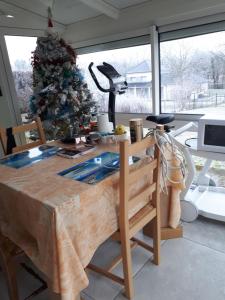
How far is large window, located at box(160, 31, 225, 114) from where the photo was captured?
2074 mm

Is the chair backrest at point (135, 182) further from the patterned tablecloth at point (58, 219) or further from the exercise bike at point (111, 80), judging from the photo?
the exercise bike at point (111, 80)

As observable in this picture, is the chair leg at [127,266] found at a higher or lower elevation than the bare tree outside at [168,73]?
lower

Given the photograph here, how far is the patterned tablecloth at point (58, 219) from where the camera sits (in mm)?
907

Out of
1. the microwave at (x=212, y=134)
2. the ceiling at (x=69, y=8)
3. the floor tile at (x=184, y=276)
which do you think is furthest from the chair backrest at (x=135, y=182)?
the ceiling at (x=69, y=8)

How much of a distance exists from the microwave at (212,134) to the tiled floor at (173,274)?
710mm

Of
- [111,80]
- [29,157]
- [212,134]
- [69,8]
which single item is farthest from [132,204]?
[69,8]

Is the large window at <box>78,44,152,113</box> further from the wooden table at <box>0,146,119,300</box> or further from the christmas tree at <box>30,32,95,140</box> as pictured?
the wooden table at <box>0,146,119,300</box>

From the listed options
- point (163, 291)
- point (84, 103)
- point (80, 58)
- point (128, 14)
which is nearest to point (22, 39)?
point (80, 58)

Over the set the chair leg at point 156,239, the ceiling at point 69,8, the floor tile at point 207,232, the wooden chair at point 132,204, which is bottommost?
the floor tile at point 207,232

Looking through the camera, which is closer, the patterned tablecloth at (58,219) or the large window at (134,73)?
the patterned tablecloth at (58,219)

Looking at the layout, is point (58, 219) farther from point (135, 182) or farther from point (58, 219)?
point (135, 182)

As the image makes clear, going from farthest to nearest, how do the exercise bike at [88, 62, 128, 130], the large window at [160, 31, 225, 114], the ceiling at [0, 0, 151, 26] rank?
the ceiling at [0, 0, 151, 26] → the large window at [160, 31, 225, 114] → the exercise bike at [88, 62, 128, 130]

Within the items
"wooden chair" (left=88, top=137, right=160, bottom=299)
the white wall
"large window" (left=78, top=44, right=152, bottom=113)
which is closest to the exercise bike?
"large window" (left=78, top=44, right=152, bottom=113)

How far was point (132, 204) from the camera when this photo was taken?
1180 mm
